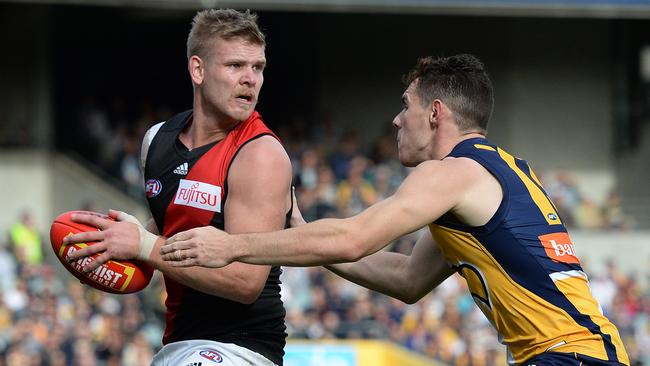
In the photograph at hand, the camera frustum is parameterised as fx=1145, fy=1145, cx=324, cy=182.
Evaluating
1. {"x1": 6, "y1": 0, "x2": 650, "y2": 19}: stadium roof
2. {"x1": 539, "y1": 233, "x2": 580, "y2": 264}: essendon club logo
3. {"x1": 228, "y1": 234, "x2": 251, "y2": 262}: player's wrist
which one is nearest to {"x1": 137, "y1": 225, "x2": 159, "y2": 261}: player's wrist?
{"x1": 228, "y1": 234, "x2": 251, "y2": 262}: player's wrist

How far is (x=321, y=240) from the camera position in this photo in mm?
4281

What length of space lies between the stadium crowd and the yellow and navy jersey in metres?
8.23

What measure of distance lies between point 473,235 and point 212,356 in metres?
1.23

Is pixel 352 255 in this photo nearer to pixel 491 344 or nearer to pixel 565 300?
pixel 565 300

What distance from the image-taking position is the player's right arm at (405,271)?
17.4 feet

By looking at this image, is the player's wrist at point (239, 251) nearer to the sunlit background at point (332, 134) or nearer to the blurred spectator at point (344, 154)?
the sunlit background at point (332, 134)

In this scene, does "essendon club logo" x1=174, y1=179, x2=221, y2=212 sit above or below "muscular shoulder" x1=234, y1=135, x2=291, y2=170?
below

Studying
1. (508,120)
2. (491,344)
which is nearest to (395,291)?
(491,344)

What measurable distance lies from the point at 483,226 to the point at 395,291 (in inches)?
36.3

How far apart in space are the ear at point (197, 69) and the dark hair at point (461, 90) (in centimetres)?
102

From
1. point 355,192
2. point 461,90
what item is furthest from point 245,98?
point 355,192

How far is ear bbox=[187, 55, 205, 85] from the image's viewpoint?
523cm

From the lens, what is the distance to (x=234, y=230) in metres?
4.77

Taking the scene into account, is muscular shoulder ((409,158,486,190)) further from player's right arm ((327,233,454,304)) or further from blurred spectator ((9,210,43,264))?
blurred spectator ((9,210,43,264))
